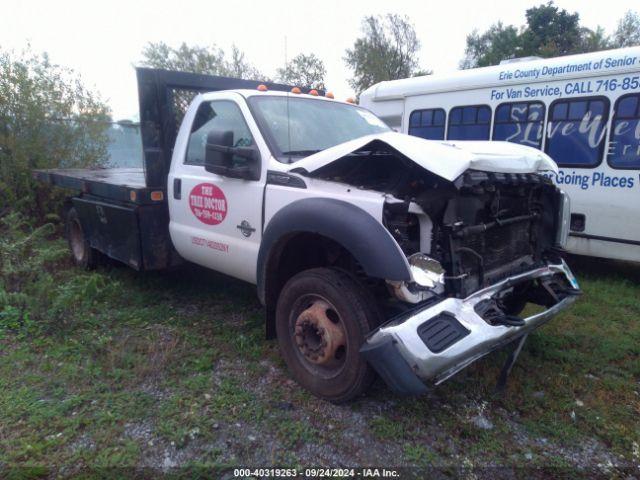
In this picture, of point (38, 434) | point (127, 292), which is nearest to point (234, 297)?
point (127, 292)

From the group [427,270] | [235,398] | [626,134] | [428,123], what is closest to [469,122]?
[428,123]

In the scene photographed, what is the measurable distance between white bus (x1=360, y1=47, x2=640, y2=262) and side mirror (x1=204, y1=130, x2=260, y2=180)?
4.04 meters

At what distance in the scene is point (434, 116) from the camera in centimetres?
820

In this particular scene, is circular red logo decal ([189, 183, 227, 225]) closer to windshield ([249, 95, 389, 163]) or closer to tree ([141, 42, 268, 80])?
windshield ([249, 95, 389, 163])

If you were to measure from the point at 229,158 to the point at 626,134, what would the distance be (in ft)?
16.2

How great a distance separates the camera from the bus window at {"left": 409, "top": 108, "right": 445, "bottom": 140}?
8130 mm

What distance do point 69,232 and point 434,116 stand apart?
5.85 meters

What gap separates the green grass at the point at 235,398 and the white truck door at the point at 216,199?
2.28 ft

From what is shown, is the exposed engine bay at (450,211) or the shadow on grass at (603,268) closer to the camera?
the exposed engine bay at (450,211)

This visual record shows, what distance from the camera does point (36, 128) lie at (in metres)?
8.17

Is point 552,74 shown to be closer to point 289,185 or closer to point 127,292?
point 289,185

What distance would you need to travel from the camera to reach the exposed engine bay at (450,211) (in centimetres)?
282

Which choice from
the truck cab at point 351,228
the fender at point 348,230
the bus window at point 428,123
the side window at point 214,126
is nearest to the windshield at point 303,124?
the truck cab at point 351,228

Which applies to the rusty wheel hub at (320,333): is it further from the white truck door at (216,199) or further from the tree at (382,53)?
the tree at (382,53)
